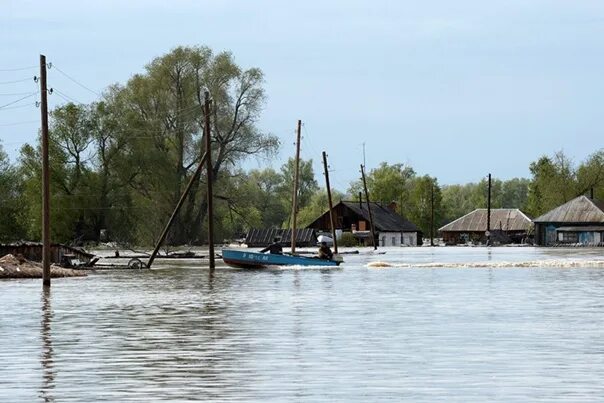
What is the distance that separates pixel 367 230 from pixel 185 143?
59588 mm

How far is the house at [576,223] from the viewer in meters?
161

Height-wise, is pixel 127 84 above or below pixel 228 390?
above

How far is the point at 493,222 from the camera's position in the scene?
7731 inches

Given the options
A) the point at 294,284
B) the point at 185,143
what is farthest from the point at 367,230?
the point at 294,284

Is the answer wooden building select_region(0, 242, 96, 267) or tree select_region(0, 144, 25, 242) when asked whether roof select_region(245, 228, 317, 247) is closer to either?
tree select_region(0, 144, 25, 242)

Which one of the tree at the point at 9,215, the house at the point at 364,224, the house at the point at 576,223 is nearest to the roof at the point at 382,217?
the house at the point at 364,224

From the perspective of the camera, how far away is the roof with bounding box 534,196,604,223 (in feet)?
526

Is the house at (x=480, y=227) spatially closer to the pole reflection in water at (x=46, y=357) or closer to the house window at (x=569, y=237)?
the house window at (x=569, y=237)

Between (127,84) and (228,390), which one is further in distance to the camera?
(127,84)

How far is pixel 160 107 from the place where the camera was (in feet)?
415

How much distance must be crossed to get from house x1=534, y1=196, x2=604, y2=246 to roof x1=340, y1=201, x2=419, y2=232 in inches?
882

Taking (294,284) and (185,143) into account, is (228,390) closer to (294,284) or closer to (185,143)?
(294,284)

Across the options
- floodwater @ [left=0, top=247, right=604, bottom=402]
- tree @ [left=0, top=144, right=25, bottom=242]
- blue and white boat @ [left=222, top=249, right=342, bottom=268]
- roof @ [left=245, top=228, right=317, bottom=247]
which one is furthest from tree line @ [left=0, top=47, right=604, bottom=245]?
floodwater @ [left=0, top=247, right=604, bottom=402]

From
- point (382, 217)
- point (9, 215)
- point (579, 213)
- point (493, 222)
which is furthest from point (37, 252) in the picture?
point (493, 222)
